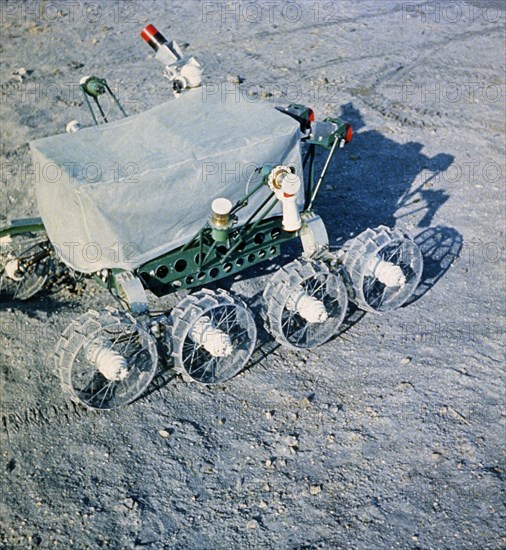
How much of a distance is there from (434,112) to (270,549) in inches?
283

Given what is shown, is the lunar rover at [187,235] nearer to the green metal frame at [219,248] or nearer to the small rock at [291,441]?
the green metal frame at [219,248]

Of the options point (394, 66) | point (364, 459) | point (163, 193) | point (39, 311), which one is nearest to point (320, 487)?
point (364, 459)

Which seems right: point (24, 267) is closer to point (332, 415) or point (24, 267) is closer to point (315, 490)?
point (332, 415)

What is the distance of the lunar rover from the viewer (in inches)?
221

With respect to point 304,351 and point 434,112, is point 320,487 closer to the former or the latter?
point 304,351

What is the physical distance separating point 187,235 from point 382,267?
1.75 meters

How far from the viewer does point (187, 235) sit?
6043 millimetres

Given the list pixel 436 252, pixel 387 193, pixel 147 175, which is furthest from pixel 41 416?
pixel 387 193

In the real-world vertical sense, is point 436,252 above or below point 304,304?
below

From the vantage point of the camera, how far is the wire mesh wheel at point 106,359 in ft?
18.2

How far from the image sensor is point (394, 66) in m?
11.3

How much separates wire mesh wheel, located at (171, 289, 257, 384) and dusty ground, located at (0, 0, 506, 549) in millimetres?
190

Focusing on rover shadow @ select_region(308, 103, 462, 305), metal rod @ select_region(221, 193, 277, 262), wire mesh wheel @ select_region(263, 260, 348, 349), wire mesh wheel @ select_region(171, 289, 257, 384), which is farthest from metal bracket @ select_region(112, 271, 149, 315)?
rover shadow @ select_region(308, 103, 462, 305)

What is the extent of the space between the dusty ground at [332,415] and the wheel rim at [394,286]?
0.63 ft
